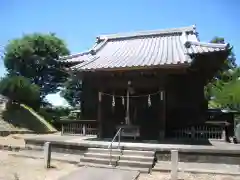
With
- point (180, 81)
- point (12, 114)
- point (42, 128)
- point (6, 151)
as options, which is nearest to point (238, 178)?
point (180, 81)

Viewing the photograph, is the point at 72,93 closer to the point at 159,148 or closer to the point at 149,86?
the point at 149,86

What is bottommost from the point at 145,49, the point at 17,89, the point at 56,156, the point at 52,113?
the point at 56,156

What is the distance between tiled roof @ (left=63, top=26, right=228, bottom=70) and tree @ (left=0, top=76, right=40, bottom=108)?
8.67 meters

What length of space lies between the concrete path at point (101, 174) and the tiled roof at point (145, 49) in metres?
5.25

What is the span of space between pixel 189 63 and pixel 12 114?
18.9 metres

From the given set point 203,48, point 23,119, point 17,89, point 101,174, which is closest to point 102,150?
point 101,174

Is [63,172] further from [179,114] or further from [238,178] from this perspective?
[179,114]

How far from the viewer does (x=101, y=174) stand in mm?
8789

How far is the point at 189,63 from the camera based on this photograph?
458 inches

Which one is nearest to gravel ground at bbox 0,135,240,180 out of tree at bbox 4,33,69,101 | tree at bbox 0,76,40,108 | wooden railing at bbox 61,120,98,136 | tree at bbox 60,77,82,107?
wooden railing at bbox 61,120,98,136

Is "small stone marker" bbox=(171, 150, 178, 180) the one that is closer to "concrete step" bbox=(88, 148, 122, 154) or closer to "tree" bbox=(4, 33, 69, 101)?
"concrete step" bbox=(88, 148, 122, 154)

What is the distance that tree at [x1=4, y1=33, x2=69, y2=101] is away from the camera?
3216 centimetres

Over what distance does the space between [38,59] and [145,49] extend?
19.9 meters

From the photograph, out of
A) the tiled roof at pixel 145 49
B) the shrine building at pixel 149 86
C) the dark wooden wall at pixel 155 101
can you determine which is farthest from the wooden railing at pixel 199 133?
the tiled roof at pixel 145 49
